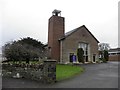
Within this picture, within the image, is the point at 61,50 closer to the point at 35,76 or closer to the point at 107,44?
the point at 35,76

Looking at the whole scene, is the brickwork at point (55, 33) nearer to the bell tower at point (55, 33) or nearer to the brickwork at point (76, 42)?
the bell tower at point (55, 33)

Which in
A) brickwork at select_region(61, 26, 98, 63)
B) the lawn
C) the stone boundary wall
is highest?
brickwork at select_region(61, 26, 98, 63)

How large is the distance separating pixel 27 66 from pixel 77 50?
20044mm

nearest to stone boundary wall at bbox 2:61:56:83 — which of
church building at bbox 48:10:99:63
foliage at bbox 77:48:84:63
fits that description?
church building at bbox 48:10:99:63

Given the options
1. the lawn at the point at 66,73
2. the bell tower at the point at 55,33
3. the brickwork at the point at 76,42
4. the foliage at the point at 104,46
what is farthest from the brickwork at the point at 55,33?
the foliage at the point at 104,46

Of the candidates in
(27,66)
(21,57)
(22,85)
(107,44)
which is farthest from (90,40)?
(107,44)

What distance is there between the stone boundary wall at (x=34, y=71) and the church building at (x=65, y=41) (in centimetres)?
1868

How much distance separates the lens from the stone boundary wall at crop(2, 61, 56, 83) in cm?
1017

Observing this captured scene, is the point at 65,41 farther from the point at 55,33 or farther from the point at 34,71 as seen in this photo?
the point at 34,71

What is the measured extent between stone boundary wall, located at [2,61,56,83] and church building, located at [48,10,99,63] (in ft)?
61.3

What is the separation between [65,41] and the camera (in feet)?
99.9

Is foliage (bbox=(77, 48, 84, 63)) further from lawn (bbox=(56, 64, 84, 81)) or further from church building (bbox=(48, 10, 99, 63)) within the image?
lawn (bbox=(56, 64, 84, 81))

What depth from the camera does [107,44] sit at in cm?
6744

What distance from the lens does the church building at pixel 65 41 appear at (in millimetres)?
30688
